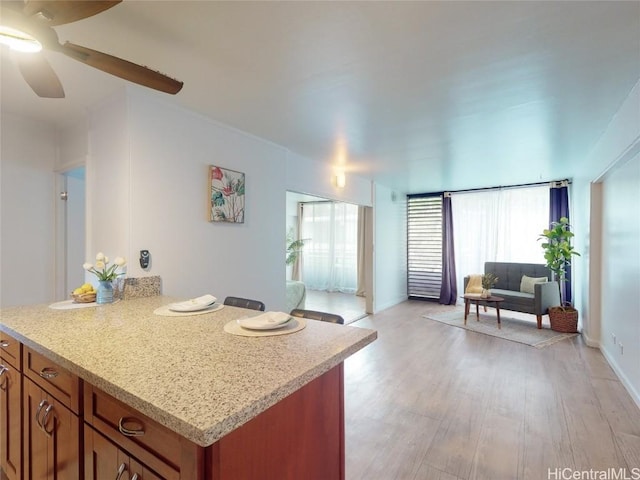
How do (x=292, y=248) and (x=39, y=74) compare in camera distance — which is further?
(x=292, y=248)

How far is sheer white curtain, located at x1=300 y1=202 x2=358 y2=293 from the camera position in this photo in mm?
7652

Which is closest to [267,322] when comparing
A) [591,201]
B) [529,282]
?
[591,201]

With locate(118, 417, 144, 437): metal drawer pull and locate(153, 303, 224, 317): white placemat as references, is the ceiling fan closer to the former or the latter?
locate(153, 303, 224, 317): white placemat

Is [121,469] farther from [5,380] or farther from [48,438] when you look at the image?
[5,380]

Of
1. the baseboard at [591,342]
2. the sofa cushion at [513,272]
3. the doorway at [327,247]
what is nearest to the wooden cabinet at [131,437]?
the baseboard at [591,342]

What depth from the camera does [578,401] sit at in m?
2.42

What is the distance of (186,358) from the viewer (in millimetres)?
1033

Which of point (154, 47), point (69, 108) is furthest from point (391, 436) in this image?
point (69, 108)

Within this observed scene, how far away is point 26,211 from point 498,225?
6.49 metres

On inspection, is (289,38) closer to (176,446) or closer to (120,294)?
(176,446)

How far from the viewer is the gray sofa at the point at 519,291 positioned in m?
4.35

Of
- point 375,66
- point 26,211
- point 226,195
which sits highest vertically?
point 375,66

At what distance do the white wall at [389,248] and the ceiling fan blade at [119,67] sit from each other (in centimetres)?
427

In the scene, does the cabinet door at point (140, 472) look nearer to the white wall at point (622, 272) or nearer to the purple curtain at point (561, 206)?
the white wall at point (622, 272)
